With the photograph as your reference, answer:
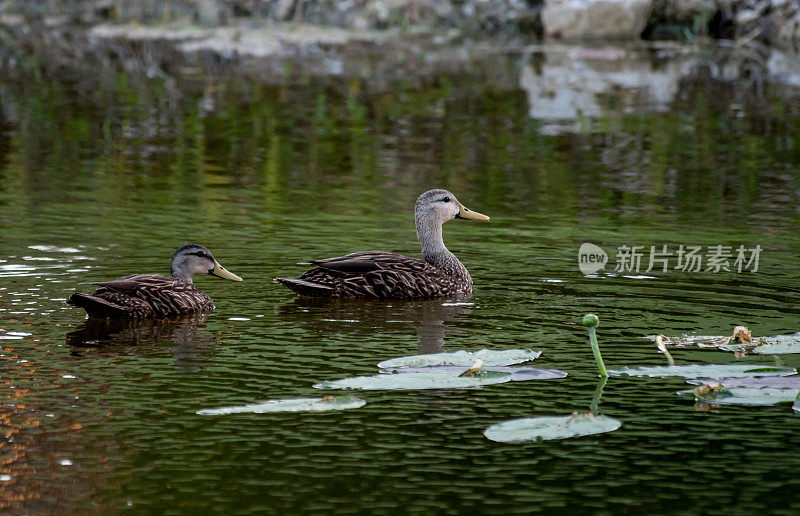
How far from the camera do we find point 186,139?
1939 centimetres

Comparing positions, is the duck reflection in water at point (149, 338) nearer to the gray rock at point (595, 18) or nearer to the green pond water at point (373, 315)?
the green pond water at point (373, 315)

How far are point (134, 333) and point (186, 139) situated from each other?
35.0 ft

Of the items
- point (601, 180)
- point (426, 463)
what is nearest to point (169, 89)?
point (601, 180)

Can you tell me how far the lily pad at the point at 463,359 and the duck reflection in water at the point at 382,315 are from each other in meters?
0.58

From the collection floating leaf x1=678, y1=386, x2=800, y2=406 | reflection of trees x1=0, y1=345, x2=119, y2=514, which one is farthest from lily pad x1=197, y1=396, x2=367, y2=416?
floating leaf x1=678, y1=386, x2=800, y2=406

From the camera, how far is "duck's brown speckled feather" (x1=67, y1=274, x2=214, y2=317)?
9.24 meters

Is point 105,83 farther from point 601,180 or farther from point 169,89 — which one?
point 601,180

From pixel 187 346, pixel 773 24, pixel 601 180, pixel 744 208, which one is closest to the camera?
pixel 187 346

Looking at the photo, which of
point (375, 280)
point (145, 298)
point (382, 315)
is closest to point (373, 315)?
point (382, 315)

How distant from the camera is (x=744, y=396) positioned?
7.11 meters

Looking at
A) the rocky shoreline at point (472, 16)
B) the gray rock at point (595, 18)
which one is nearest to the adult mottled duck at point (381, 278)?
the rocky shoreline at point (472, 16)

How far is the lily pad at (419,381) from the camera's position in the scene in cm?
725

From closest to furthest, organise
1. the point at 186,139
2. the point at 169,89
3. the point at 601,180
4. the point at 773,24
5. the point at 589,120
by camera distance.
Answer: the point at 601,180, the point at 186,139, the point at 589,120, the point at 169,89, the point at 773,24

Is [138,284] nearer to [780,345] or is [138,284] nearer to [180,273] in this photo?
[180,273]
